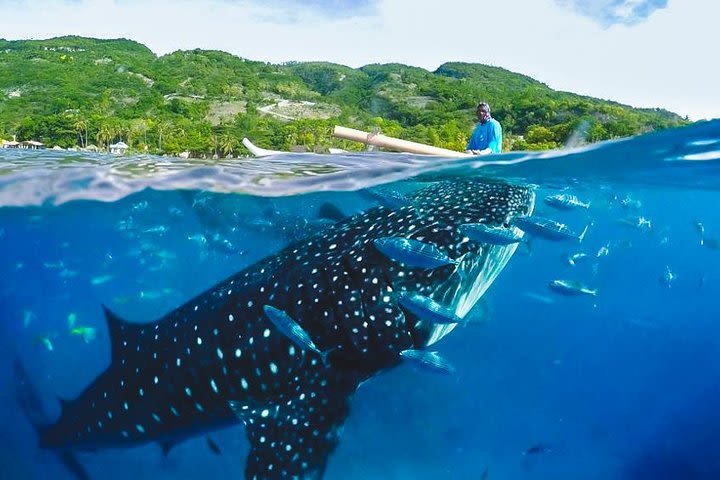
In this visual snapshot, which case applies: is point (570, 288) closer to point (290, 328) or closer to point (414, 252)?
point (414, 252)

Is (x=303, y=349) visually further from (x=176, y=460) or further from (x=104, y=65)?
(x=104, y=65)

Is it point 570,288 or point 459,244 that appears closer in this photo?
point 459,244

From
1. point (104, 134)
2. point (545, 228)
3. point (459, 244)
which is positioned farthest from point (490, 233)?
point (104, 134)

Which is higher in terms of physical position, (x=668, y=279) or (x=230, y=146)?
(x=668, y=279)

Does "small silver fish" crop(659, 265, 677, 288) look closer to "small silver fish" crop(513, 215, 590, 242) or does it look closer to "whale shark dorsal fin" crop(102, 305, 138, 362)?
"small silver fish" crop(513, 215, 590, 242)

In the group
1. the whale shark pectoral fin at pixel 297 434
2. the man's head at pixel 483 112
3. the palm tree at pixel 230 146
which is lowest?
the palm tree at pixel 230 146

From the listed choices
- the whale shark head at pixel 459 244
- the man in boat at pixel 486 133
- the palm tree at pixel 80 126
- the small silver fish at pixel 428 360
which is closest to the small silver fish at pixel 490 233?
the whale shark head at pixel 459 244

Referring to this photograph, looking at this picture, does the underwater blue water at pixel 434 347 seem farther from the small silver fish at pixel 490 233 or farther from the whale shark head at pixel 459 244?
the small silver fish at pixel 490 233

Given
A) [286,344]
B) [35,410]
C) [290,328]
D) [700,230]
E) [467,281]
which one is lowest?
[35,410]

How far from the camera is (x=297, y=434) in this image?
547 cm

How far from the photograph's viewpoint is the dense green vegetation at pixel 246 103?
2819 cm

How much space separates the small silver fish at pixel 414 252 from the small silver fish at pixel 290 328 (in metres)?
1.12

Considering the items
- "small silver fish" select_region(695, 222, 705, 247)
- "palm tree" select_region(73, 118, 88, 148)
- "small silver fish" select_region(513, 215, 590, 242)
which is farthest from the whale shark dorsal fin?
"palm tree" select_region(73, 118, 88, 148)

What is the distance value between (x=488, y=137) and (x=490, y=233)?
437 cm
